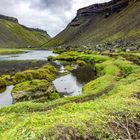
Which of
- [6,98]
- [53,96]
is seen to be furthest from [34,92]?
[6,98]

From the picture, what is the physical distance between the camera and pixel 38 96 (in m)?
41.8

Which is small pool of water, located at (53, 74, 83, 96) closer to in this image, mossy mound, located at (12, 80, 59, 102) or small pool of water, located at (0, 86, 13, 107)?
mossy mound, located at (12, 80, 59, 102)

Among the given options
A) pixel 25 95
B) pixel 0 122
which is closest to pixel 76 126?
pixel 0 122

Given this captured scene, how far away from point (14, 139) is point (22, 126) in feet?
4.96

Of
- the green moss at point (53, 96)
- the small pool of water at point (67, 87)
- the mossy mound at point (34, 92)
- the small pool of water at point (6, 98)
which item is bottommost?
the small pool of water at point (67, 87)

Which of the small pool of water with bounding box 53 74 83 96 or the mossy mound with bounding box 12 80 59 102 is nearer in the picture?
the mossy mound with bounding box 12 80 59 102

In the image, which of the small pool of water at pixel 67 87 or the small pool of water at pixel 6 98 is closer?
the small pool of water at pixel 6 98

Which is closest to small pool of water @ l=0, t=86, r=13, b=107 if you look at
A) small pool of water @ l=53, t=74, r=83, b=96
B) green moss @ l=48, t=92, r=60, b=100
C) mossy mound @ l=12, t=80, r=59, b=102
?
mossy mound @ l=12, t=80, r=59, b=102

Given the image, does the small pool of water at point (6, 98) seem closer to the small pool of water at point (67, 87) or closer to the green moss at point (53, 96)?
the green moss at point (53, 96)

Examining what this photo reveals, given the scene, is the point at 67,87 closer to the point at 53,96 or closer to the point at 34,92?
the point at 53,96

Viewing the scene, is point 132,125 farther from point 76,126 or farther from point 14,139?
point 14,139

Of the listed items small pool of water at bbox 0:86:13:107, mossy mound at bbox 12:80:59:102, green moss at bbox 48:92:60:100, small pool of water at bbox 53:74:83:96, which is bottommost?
small pool of water at bbox 53:74:83:96

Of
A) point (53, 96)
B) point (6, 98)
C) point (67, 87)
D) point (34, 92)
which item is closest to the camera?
point (53, 96)

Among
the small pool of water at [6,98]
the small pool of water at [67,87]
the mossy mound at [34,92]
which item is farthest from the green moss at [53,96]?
the small pool of water at [6,98]
